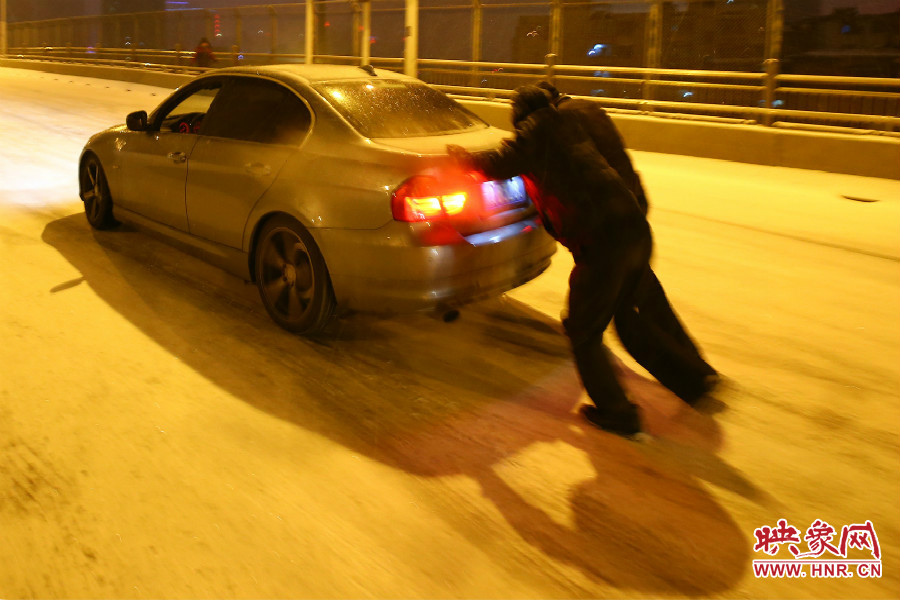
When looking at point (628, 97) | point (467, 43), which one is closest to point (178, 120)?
point (628, 97)

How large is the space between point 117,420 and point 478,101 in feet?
53.5

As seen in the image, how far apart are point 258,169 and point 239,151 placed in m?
0.31

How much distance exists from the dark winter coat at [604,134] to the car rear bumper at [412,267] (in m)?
0.82

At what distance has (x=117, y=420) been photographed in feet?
14.6

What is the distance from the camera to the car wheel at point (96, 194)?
Answer: 7.71 m

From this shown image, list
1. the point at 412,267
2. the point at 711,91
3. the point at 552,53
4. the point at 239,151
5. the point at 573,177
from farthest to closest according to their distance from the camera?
the point at 552,53 → the point at 711,91 → the point at 239,151 → the point at 412,267 → the point at 573,177

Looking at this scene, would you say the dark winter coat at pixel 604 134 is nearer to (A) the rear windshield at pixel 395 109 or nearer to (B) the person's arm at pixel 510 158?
(B) the person's arm at pixel 510 158

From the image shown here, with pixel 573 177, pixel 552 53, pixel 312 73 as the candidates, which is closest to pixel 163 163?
pixel 312 73

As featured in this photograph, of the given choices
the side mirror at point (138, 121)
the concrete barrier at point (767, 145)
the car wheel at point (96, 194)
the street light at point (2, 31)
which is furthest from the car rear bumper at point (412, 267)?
the street light at point (2, 31)

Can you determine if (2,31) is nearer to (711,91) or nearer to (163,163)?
(711,91)

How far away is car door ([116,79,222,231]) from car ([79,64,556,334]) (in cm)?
2

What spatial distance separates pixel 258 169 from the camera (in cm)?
568

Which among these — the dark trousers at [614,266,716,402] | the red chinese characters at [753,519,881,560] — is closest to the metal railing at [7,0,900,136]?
the dark trousers at [614,266,716,402]

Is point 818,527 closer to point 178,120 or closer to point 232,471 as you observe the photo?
point 232,471
